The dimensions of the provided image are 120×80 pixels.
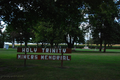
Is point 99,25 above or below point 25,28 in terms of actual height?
above

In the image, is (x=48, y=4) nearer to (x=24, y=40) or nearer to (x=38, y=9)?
(x=38, y=9)

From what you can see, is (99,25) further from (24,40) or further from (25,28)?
(24,40)

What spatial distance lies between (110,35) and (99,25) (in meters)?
4.05

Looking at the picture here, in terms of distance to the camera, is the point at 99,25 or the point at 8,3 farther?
the point at 99,25

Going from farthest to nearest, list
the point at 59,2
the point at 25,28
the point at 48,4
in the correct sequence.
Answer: the point at 25,28 < the point at 59,2 < the point at 48,4

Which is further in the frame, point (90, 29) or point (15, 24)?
point (90, 29)

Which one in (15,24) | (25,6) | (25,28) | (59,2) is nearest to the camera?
(59,2)

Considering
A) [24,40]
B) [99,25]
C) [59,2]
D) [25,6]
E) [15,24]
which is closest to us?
[59,2]

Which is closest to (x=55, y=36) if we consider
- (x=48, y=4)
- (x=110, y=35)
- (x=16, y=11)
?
(x=110, y=35)

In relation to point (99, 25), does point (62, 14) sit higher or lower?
lower

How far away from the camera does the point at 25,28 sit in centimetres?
1348

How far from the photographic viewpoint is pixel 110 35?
103 ft

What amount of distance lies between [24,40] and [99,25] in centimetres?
4286

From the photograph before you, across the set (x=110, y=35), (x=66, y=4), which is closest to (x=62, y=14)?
(x=66, y=4)
